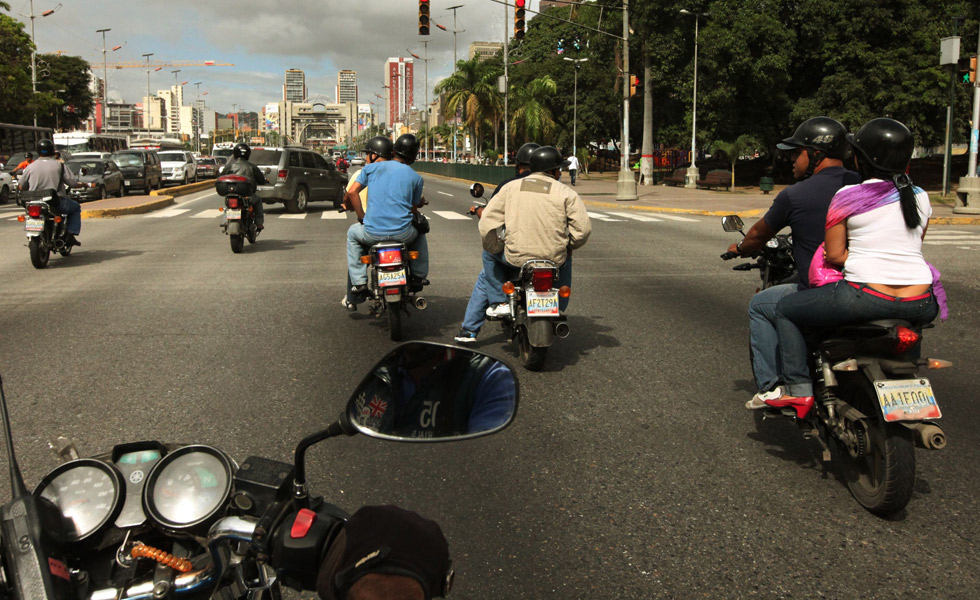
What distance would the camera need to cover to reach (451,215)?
21.6 meters

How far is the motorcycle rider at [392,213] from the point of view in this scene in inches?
287

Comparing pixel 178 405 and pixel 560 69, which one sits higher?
pixel 560 69

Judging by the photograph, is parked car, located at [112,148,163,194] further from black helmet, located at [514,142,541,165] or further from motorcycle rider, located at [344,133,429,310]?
black helmet, located at [514,142,541,165]

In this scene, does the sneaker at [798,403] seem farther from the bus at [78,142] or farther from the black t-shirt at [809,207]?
the bus at [78,142]

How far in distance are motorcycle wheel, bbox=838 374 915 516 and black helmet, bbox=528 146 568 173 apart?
9.88 ft

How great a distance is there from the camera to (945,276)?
10742 mm

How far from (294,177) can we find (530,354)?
694 inches

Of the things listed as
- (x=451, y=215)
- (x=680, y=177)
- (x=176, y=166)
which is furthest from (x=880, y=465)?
(x=680, y=177)

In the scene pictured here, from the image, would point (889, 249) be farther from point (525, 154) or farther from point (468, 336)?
point (468, 336)

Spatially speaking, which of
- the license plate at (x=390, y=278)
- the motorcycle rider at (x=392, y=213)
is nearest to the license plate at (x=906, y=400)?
the license plate at (x=390, y=278)

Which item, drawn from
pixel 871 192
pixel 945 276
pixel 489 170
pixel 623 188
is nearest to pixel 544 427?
pixel 871 192

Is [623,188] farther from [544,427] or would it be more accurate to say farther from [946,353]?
[544,427]

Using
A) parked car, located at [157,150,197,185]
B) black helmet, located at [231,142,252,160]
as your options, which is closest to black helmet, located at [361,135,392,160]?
black helmet, located at [231,142,252,160]

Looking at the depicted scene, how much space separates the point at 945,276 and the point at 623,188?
18734 mm
